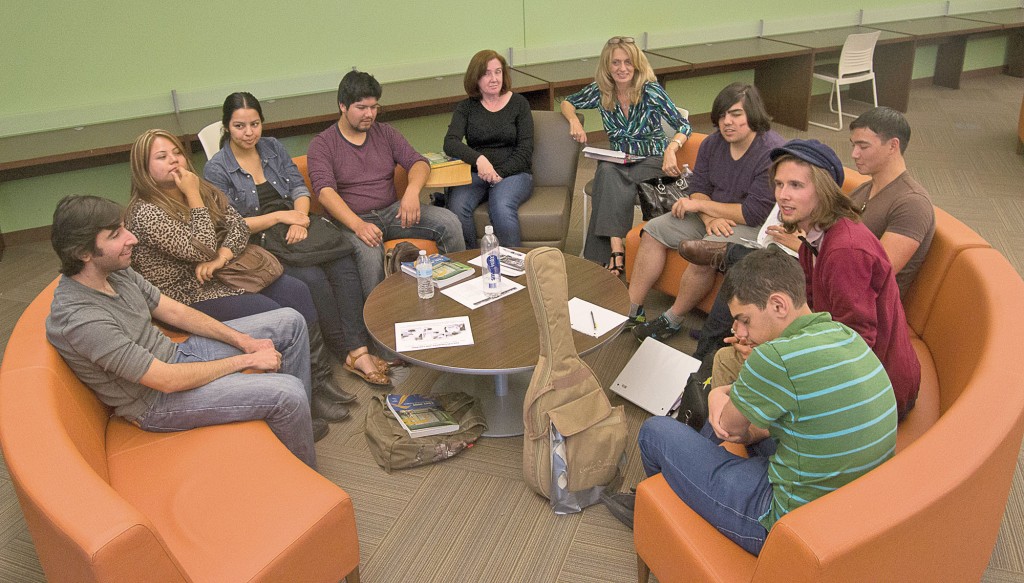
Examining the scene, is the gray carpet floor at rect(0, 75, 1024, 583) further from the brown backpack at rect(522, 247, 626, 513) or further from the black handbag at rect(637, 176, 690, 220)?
the black handbag at rect(637, 176, 690, 220)

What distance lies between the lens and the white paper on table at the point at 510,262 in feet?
11.5

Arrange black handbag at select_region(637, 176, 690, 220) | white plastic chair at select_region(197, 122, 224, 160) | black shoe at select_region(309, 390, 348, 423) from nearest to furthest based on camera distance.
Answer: black shoe at select_region(309, 390, 348, 423)
black handbag at select_region(637, 176, 690, 220)
white plastic chair at select_region(197, 122, 224, 160)

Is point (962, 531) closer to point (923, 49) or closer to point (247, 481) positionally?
point (247, 481)

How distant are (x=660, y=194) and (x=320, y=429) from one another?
7.15ft

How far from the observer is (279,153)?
3.93 m

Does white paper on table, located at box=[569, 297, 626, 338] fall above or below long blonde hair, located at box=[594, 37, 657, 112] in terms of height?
below

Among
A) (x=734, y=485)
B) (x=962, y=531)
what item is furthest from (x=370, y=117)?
(x=962, y=531)

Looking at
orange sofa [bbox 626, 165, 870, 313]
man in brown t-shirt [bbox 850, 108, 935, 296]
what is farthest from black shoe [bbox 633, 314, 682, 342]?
man in brown t-shirt [bbox 850, 108, 935, 296]

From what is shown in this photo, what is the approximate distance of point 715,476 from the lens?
2119 millimetres

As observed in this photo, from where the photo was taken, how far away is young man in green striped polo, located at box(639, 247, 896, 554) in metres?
1.83

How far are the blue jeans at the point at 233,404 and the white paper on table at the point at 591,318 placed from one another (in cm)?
109

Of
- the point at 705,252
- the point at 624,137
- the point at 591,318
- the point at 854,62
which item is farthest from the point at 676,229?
the point at 854,62

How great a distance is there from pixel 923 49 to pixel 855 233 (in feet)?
24.0

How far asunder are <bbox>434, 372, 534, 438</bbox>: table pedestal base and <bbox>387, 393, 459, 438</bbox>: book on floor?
0.18 meters
